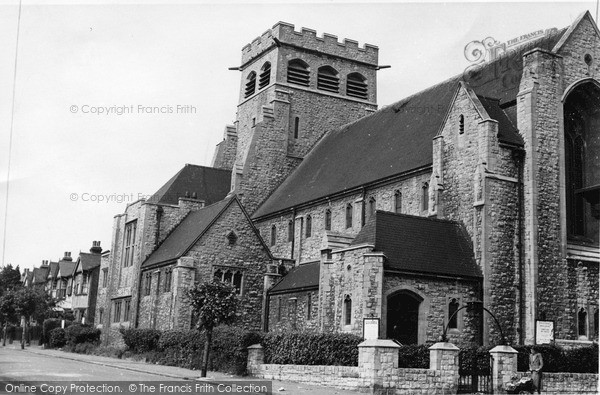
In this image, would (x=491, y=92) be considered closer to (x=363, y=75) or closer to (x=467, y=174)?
(x=467, y=174)

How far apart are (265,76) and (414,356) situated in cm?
3571

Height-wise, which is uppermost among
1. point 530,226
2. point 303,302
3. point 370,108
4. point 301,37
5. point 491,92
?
point 301,37

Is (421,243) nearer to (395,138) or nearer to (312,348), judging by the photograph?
(312,348)

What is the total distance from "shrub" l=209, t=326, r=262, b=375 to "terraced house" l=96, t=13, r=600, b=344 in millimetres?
3329

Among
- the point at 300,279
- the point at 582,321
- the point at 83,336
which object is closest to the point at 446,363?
the point at 582,321

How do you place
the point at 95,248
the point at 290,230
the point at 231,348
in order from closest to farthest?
the point at 231,348
the point at 290,230
the point at 95,248

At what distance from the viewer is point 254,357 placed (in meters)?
29.6

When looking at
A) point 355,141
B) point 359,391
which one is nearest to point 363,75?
point 355,141

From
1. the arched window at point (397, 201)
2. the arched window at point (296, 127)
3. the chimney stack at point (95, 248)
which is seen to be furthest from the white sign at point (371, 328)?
the chimney stack at point (95, 248)

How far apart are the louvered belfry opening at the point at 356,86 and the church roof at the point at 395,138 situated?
6600 mm

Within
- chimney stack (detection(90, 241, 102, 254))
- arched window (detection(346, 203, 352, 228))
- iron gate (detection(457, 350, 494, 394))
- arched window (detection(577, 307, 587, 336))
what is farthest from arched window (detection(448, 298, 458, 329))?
chimney stack (detection(90, 241, 102, 254))

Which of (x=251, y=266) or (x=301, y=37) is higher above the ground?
(x=301, y=37)

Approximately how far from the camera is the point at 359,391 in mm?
24047

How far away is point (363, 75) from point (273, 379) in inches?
1399
